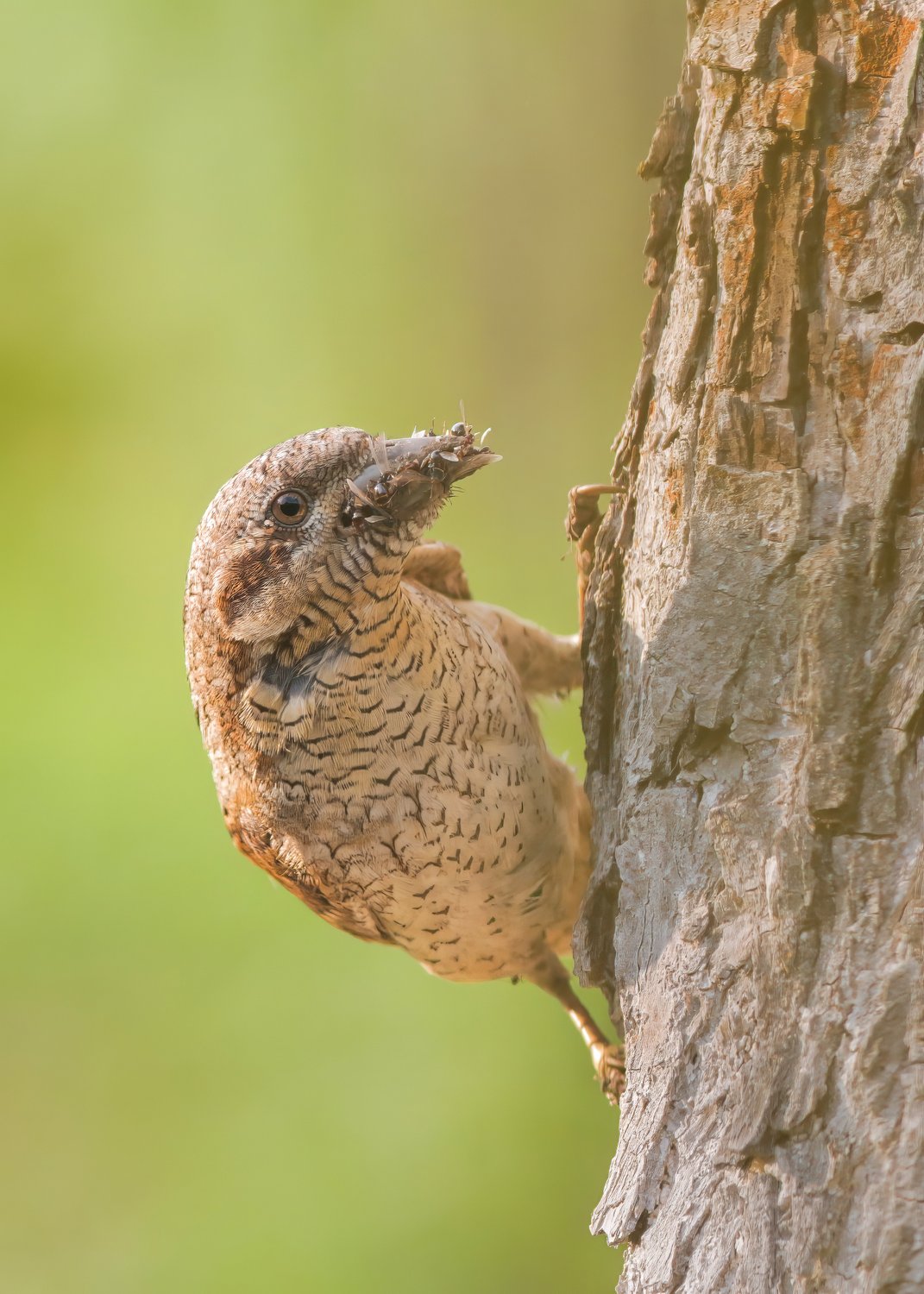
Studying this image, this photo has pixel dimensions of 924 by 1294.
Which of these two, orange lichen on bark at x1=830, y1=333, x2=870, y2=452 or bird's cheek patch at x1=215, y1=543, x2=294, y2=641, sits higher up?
orange lichen on bark at x1=830, y1=333, x2=870, y2=452

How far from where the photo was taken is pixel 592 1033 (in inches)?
75.4

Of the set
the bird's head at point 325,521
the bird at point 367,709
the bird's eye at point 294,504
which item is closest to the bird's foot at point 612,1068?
the bird at point 367,709

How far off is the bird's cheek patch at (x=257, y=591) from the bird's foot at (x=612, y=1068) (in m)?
0.98

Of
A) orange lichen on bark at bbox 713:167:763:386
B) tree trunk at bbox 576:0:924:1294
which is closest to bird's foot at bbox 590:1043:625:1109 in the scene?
tree trunk at bbox 576:0:924:1294

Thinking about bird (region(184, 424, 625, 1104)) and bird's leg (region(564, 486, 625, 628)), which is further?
bird's leg (region(564, 486, 625, 628))

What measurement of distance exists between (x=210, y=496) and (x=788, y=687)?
2.19m

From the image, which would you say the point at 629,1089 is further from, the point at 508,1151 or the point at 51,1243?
the point at 51,1243

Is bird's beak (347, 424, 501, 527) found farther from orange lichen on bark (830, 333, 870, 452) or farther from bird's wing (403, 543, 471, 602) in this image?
orange lichen on bark (830, 333, 870, 452)

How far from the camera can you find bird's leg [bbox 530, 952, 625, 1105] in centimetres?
180

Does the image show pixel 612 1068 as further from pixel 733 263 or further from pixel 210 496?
pixel 210 496

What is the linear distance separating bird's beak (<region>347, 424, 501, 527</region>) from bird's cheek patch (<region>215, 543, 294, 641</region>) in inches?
4.9

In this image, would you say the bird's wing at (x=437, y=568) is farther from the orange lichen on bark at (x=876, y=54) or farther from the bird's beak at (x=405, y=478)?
the orange lichen on bark at (x=876, y=54)

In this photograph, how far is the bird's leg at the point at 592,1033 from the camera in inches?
71.1

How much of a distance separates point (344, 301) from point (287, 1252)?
2623mm
